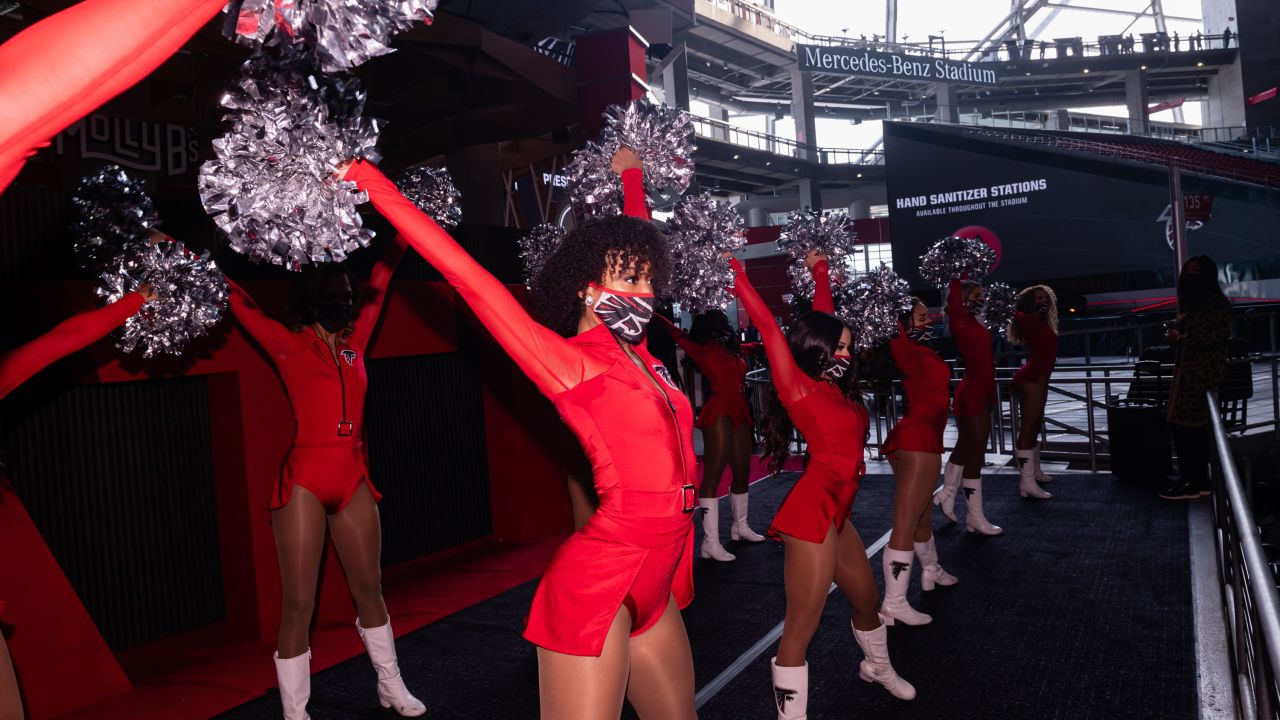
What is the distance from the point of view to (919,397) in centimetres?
454

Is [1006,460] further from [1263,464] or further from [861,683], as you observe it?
[861,683]

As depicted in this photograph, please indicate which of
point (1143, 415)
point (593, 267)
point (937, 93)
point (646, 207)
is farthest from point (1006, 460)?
point (937, 93)

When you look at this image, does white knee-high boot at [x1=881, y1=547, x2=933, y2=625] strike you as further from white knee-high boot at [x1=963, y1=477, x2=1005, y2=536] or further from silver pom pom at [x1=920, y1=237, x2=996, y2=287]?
silver pom pom at [x1=920, y1=237, x2=996, y2=287]

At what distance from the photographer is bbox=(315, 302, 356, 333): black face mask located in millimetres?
3482

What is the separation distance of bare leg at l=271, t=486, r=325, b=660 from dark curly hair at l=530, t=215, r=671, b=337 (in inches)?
60.9

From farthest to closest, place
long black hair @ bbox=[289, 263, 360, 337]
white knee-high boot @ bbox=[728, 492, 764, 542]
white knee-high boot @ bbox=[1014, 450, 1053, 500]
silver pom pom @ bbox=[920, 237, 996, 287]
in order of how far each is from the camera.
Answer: white knee-high boot @ bbox=[1014, 450, 1053, 500] < white knee-high boot @ bbox=[728, 492, 764, 542] < silver pom pom @ bbox=[920, 237, 996, 287] < long black hair @ bbox=[289, 263, 360, 337]

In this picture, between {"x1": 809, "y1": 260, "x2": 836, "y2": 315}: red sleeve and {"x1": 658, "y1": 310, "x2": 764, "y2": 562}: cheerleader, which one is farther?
{"x1": 658, "y1": 310, "x2": 764, "y2": 562}: cheerleader

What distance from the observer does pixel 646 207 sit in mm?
2984

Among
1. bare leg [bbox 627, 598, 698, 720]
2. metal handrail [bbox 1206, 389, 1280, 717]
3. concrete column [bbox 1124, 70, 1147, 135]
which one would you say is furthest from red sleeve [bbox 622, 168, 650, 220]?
concrete column [bbox 1124, 70, 1147, 135]

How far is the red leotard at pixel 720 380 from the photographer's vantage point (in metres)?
6.05

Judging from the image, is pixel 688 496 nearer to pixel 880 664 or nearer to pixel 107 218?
pixel 880 664

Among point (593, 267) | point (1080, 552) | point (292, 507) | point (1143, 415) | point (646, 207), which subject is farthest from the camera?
point (1143, 415)

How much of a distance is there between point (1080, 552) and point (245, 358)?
5068 mm

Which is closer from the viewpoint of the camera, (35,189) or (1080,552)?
(35,189)
